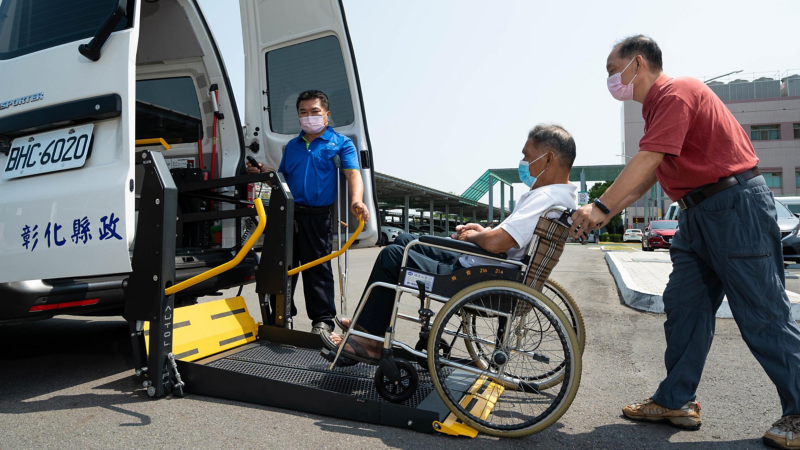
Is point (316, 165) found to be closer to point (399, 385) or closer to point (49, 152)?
point (49, 152)

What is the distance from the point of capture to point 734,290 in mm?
2311

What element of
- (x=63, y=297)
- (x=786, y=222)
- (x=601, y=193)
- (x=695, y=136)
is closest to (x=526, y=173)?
(x=695, y=136)

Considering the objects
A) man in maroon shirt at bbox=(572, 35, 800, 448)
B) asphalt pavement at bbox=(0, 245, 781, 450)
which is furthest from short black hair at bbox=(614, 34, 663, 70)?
asphalt pavement at bbox=(0, 245, 781, 450)

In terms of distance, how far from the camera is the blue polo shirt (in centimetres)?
382

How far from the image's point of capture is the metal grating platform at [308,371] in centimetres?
261

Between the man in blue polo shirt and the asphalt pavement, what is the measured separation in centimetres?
124

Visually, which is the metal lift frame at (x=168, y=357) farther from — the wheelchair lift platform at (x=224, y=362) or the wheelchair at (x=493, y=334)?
the wheelchair at (x=493, y=334)

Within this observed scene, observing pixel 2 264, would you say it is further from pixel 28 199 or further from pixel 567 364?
pixel 567 364

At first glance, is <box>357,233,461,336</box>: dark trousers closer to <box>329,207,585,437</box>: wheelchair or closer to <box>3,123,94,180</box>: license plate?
<box>329,207,585,437</box>: wheelchair

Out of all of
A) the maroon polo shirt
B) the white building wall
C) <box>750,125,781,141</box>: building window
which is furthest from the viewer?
<box>750,125,781,141</box>: building window

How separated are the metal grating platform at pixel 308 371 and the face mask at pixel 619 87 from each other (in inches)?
69.6

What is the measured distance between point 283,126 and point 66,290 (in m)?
2.24

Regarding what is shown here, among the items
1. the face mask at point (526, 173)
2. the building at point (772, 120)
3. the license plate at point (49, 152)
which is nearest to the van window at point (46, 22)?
the license plate at point (49, 152)

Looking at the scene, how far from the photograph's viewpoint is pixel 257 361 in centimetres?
297
